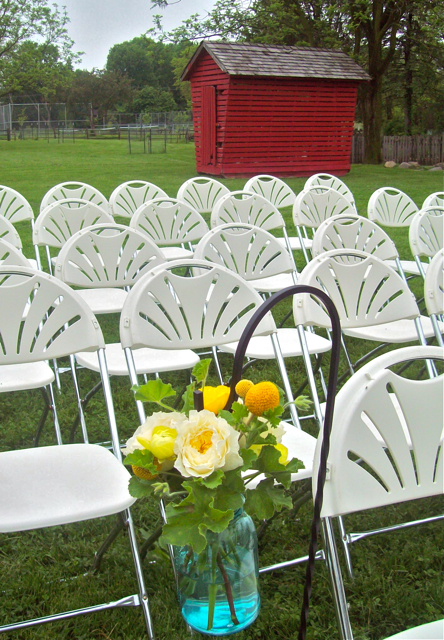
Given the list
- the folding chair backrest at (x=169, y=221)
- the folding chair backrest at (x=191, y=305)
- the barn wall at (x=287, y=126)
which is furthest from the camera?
the barn wall at (x=287, y=126)

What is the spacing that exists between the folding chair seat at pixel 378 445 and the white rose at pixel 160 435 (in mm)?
386

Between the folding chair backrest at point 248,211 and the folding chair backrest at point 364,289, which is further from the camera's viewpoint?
the folding chair backrest at point 248,211

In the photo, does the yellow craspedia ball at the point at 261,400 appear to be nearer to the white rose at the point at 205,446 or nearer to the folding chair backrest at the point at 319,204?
the white rose at the point at 205,446

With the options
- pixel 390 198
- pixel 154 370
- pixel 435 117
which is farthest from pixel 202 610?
pixel 435 117

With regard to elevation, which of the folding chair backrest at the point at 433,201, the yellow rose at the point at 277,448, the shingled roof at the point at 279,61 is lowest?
the yellow rose at the point at 277,448

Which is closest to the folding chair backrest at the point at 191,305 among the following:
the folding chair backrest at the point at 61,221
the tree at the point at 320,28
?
the folding chair backrest at the point at 61,221

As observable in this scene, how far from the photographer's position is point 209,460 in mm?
1043

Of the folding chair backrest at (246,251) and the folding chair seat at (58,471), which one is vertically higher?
the folding chair backrest at (246,251)

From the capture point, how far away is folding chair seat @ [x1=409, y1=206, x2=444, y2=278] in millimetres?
4680

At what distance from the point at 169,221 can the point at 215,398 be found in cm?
433

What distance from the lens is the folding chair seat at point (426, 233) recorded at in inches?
184

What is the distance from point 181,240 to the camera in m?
5.44

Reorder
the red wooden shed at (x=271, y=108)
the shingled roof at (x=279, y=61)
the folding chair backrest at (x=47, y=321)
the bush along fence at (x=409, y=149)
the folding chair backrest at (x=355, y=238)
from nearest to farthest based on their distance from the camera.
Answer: the folding chair backrest at (x=47, y=321)
the folding chair backrest at (x=355, y=238)
the shingled roof at (x=279, y=61)
the red wooden shed at (x=271, y=108)
the bush along fence at (x=409, y=149)

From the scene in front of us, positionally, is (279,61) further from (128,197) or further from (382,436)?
(382,436)
